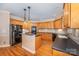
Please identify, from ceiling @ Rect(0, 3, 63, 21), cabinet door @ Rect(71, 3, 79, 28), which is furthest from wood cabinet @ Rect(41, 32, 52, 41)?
cabinet door @ Rect(71, 3, 79, 28)

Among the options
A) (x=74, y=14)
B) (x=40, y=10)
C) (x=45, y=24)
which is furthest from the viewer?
(x=45, y=24)

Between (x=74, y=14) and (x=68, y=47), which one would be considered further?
(x=74, y=14)

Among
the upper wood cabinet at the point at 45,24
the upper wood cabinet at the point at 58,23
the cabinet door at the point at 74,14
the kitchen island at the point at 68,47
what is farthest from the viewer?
the upper wood cabinet at the point at 45,24

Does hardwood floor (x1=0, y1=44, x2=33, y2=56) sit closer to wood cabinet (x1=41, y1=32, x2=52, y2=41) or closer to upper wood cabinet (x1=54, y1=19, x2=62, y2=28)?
wood cabinet (x1=41, y1=32, x2=52, y2=41)

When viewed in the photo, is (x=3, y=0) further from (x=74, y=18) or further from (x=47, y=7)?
(x=74, y=18)

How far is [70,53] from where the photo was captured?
127 centimetres

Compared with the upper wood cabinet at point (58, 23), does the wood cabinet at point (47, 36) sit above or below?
below

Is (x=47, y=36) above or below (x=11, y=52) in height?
above

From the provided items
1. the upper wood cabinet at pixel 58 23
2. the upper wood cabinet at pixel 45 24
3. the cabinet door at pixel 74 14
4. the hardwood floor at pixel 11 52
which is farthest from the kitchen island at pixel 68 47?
the hardwood floor at pixel 11 52

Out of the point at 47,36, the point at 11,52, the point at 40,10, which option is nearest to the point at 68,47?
the point at 47,36

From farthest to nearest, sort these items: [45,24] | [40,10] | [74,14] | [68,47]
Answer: [45,24] < [40,10] < [74,14] < [68,47]

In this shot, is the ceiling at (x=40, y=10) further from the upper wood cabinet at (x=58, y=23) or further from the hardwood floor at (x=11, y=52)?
the hardwood floor at (x=11, y=52)

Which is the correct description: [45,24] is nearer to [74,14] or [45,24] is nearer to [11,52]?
[74,14]

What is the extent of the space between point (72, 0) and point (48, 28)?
0.95 meters
